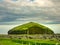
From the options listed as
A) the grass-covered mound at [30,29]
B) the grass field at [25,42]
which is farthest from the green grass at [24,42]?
the grass-covered mound at [30,29]

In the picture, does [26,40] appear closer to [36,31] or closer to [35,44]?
[35,44]

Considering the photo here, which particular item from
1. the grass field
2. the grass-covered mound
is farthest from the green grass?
the grass-covered mound

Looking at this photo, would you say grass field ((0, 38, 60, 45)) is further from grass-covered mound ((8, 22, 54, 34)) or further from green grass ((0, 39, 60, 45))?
grass-covered mound ((8, 22, 54, 34))

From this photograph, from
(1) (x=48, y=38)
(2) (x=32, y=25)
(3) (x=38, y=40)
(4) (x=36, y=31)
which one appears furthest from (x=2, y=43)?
(2) (x=32, y=25)

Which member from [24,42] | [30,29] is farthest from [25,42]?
[30,29]

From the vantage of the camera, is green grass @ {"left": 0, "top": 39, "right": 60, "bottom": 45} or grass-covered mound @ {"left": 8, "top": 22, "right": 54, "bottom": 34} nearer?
green grass @ {"left": 0, "top": 39, "right": 60, "bottom": 45}

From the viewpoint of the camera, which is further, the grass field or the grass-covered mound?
the grass-covered mound

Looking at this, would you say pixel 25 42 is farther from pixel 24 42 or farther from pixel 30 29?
pixel 30 29

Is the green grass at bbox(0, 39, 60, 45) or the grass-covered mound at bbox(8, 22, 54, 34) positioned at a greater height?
the grass-covered mound at bbox(8, 22, 54, 34)

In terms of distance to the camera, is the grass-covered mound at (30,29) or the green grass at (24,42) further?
the grass-covered mound at (30,29)

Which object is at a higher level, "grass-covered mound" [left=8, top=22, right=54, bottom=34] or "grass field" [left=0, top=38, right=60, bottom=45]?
"grass-covered mound" [left=8, top=22, right=54, bottom=34]

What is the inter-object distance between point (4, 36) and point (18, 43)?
2190 mm

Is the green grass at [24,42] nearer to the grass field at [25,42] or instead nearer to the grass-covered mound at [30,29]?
the grass field at [25,42]

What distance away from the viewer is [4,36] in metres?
23.6
